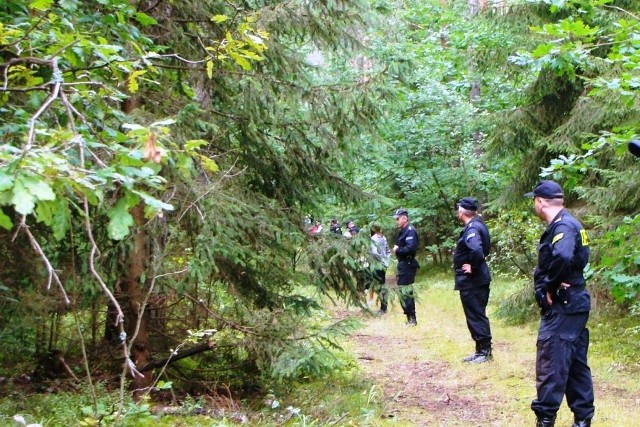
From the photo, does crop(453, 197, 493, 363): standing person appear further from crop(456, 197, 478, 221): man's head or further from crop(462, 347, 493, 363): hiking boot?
crop(456, 197, 478, 221): man's head

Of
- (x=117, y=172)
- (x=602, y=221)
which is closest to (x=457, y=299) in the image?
(x=602, y=221)

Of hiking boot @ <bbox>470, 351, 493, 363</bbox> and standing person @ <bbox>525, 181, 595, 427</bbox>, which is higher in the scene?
standing person @ <bbox>525, 181, 595, 427</bbox>

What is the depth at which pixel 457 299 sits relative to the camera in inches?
648

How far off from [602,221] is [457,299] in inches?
282

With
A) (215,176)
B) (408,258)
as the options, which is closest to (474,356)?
(408,258)

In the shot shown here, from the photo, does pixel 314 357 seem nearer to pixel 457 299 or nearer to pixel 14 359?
pixel 14 359

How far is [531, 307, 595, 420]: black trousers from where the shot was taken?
210 inches

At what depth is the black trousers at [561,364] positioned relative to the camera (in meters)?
5.34

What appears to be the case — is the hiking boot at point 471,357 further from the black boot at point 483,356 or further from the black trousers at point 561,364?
the black trousers at point 561,364

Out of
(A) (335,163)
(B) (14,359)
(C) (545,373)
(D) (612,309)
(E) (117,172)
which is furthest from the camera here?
(D) (612,309)

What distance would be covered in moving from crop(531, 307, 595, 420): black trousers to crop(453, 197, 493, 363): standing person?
10.1 ft

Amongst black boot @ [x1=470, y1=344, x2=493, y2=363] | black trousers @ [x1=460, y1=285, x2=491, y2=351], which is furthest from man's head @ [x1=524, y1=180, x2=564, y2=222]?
black boot @ [x1=470, y1=344, x2=493, y2=363]

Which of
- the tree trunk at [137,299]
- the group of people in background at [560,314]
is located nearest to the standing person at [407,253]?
the tree trunk at [137,299]

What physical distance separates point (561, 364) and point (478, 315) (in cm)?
331
